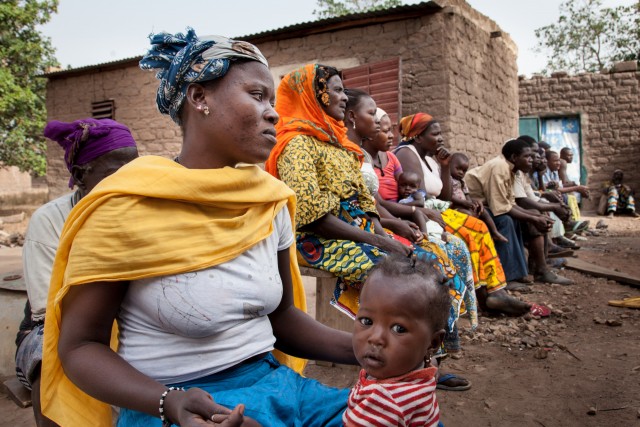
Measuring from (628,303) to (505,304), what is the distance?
1.44 metres

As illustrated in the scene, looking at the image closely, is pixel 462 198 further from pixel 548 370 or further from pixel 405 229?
pixel 548 370

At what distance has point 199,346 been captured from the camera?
4.35ft

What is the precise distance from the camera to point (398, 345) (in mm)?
1314

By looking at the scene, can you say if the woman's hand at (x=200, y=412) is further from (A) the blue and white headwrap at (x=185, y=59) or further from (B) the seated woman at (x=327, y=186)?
(B) the seated woman at (x=327, y=186)

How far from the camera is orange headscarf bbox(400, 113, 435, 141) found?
4895 mm

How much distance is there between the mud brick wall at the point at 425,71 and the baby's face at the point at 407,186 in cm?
333

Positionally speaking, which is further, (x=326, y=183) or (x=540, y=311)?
(x=540, y=311)

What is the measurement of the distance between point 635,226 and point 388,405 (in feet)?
41.8

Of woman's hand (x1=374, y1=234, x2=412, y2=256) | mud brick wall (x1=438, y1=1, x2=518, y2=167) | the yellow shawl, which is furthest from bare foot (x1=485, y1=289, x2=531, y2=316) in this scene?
the yellow shawl

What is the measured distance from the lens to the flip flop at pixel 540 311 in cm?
471

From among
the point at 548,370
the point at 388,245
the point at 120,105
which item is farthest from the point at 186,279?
the point at 120,105

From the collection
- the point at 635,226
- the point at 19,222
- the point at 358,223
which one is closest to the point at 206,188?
the point at 358,223

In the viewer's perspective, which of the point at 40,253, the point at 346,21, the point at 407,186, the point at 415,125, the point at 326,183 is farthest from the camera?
the point at 346,21

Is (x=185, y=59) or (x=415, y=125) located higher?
(x=415, y=125)
